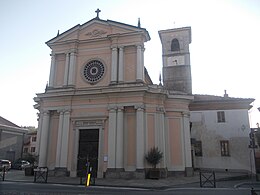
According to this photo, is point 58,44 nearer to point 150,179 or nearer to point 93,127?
point 93,127

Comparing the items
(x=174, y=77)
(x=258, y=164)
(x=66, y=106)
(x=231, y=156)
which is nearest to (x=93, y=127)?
(x=66, y=106)

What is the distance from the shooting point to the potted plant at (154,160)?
1723 centimetres

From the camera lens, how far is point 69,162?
19.2 meters

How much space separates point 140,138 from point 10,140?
24910 mm

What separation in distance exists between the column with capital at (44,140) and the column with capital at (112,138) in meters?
5.43

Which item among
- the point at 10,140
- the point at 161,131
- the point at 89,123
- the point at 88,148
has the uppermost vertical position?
the point at 89,123

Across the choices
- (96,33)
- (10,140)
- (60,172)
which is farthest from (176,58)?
(10,140)

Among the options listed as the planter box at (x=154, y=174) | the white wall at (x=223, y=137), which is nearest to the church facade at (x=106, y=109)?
the planter box at (x=154, y=174)

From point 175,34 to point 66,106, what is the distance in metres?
18.4

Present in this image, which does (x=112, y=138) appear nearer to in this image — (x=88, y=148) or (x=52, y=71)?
(x=88, y=148)

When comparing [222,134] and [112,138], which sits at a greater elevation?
[222,134]

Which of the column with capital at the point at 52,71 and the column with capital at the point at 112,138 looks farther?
the column with capital at the point at 52,71

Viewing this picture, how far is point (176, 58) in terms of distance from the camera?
103ft

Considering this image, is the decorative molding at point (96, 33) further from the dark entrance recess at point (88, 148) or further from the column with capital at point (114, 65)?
the dark entrance recess at point (88, 148)
